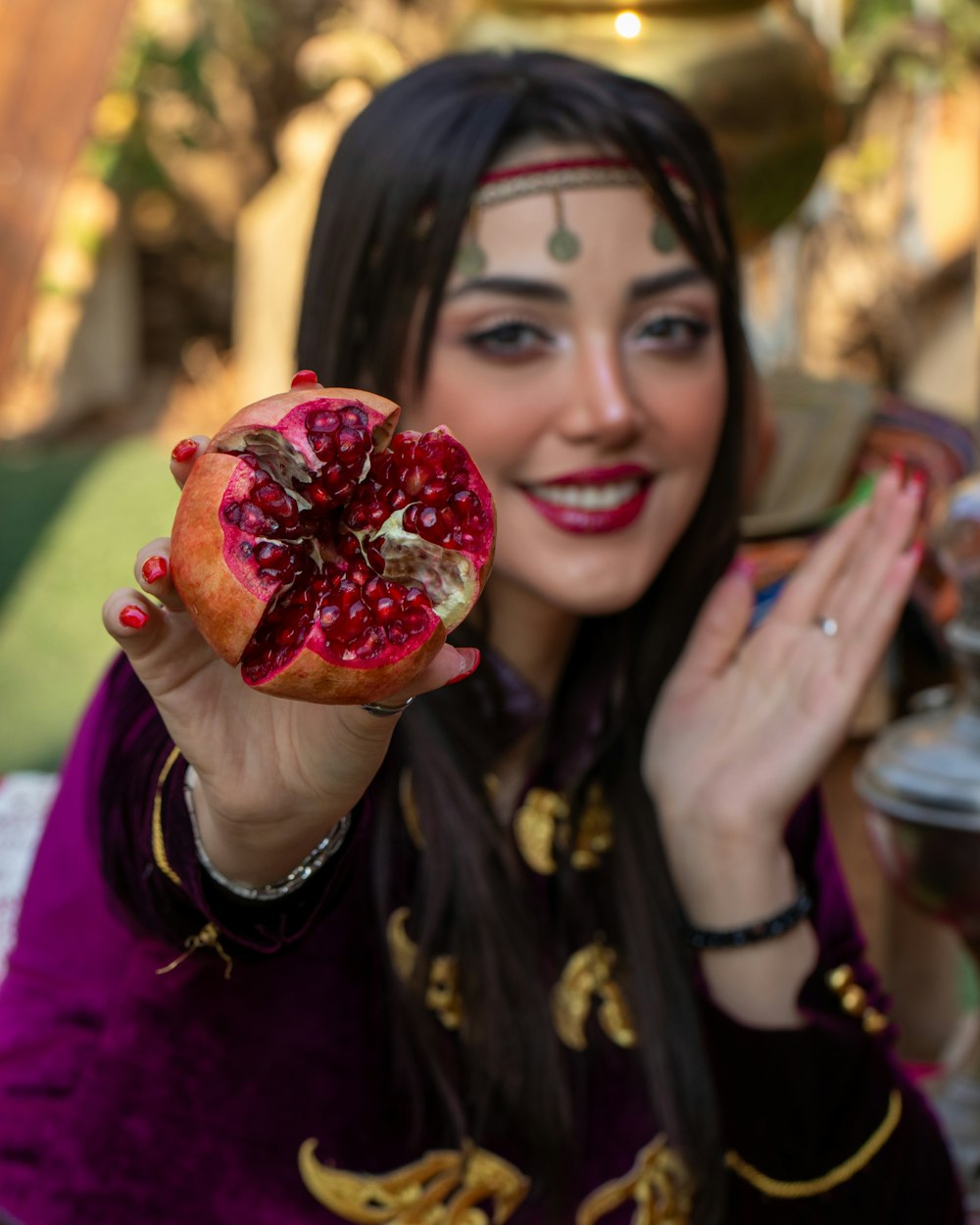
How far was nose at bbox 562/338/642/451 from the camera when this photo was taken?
1.35 metres

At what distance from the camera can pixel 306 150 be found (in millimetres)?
5172

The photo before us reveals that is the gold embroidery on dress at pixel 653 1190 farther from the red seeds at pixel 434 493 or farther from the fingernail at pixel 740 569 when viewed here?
the red seeds at pixel 434 493

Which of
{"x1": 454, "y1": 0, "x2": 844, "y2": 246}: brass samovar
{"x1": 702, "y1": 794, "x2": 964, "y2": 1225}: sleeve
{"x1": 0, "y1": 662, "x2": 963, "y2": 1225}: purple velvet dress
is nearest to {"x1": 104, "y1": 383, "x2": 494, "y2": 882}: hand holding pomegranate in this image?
{"x1": 0, "y1": 662, "x2": 963, "y2": 1225}: purple velvet dress

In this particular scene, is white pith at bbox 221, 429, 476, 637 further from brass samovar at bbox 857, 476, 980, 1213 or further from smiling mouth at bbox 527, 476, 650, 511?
brass samovar at bbox 857, 476, 980, 1213

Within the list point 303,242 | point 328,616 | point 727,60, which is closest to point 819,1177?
point 328,616

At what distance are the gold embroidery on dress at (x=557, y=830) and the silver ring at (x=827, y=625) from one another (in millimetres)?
293

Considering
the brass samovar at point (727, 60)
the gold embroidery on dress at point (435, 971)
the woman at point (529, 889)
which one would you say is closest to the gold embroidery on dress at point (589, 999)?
the woman at point (529, 889)

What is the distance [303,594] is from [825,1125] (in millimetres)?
900

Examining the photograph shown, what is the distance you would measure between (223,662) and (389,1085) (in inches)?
26.0

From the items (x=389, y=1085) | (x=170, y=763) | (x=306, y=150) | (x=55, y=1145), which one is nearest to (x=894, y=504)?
(x=389, y=1085)

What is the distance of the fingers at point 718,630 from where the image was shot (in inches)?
62.4

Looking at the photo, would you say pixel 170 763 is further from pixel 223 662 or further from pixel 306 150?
pixel 306 150

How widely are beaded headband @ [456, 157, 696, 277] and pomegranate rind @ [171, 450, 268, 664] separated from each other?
0.61 metres

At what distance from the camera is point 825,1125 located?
1.46 metres
